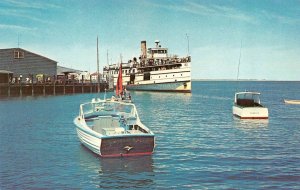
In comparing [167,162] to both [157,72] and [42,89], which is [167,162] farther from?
[157,72]

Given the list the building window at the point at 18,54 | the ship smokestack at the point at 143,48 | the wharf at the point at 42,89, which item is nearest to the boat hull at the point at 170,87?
the ship smokestack at the point at 143,48

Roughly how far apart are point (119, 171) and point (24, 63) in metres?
76.6

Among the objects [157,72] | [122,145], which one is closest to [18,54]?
[157,72]

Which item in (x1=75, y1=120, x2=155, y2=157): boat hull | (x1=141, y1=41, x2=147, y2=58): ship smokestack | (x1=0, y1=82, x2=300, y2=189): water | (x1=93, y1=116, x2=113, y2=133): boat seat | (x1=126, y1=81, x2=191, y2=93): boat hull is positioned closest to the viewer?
(x1=0, y1=82, x2=300, y2=189): water

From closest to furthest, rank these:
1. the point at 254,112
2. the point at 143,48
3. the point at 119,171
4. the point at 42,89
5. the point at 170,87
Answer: the point at 119,171 < the point at 254,112 < the point at 42,89 < the point at 170,87 < the point at 143,48

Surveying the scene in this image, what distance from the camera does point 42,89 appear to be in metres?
92.1

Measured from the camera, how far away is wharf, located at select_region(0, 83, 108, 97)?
83.9 m

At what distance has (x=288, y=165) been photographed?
21.5 meters

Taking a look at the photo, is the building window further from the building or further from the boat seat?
the boat seat

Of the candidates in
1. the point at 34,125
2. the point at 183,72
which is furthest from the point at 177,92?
the point at 34,125

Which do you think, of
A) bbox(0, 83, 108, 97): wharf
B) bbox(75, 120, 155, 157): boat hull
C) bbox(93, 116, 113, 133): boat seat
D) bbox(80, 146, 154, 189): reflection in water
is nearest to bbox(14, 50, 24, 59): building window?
bbox(0, 83, 108, 97): wharf

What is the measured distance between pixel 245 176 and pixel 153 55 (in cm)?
9854

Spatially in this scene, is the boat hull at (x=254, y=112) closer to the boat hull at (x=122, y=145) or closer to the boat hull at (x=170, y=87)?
the boat hull at (x=122, y=145)

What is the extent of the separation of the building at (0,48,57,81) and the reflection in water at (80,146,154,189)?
6947 centimetres
